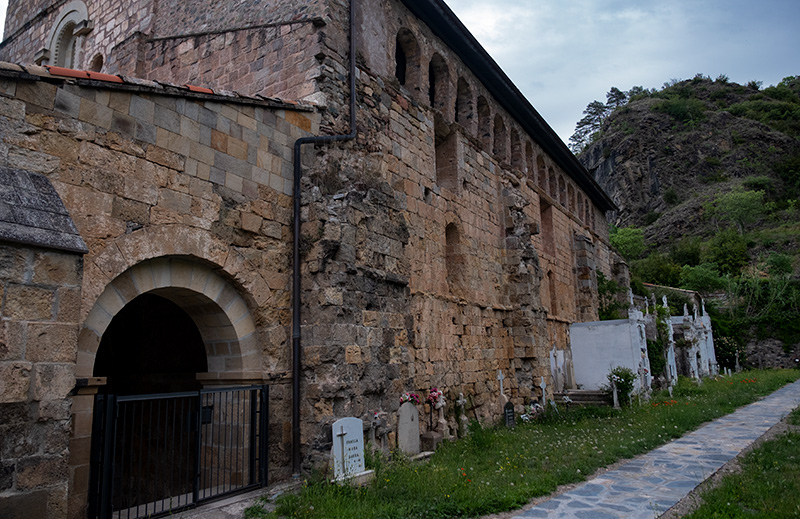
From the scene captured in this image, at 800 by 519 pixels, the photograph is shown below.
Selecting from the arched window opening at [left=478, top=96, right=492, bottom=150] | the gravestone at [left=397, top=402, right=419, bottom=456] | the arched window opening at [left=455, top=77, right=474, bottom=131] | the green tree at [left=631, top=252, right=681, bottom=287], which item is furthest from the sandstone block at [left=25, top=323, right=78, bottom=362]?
the green tree at [left=631, top=252, right=681, bottom=287]

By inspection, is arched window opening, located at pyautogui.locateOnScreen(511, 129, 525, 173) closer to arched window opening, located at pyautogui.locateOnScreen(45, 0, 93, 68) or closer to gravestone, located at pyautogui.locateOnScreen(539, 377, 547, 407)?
gravestone, located at pyautogui.locateOnScreen(539, 377, 547, 407)

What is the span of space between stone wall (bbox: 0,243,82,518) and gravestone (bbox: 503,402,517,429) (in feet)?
30.7

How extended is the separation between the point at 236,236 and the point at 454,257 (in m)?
6.03

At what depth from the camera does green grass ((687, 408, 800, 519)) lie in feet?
16.9

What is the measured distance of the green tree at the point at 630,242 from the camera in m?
49.0

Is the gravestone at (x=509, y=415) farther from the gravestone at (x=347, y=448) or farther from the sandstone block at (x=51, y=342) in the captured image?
the sandstone block at (x=51, y=342)

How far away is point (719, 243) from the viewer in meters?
44.0

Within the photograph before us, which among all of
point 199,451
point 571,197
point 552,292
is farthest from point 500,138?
point 199,451

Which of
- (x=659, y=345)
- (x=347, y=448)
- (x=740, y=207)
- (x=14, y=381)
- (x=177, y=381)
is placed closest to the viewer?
(x=14, y=381)

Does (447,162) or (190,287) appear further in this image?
(447,162)

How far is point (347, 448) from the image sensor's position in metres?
6.35

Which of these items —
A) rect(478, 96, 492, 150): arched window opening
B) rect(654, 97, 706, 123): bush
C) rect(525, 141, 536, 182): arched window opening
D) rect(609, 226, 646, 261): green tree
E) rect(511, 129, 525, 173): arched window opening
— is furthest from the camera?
rect(654, 97, 706, 123): bush

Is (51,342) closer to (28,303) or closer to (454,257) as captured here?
(28,303)

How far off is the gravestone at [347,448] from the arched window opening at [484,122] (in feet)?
29.5
